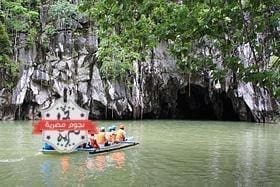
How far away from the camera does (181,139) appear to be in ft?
58.6

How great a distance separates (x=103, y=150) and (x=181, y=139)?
478 cm

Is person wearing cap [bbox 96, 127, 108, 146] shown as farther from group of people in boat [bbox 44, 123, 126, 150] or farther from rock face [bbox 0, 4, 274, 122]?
rock face [bbox 0, 4, 274, 122]

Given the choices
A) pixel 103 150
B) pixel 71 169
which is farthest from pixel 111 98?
pixel 71 169

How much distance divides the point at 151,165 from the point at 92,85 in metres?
16.8


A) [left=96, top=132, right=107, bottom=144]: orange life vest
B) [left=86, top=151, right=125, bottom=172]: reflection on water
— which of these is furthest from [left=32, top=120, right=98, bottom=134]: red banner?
[left=96, top=132, right=107, bottom=144]: orange life vest

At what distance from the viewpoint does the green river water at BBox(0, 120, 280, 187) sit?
9.71m

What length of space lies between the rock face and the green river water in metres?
10.5

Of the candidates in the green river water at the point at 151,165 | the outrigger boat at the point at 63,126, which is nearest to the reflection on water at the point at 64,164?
the green river water at the point at 151,165

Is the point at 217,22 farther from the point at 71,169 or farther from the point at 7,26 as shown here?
the point at 7,26

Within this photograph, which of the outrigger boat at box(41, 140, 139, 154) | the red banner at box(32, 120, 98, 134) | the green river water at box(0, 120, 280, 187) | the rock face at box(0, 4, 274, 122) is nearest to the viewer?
the green river water at box(0, 120, 280, 187)

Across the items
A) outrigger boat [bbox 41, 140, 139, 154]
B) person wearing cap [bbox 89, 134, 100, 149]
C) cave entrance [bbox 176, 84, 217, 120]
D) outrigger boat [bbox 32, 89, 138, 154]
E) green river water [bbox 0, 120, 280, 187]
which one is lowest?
green river water [bbox 0, 120, 280, 187]

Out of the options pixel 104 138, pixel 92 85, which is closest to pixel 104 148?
pixel 104 138

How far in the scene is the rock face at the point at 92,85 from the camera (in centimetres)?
2748

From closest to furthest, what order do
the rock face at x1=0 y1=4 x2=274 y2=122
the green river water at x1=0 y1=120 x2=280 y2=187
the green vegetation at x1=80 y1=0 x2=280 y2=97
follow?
the green vegetation at x1=80 y1=0 x2=280 y2=97 < the green river water at x1=0 y1=120 x2=280 y2=187 < the rock face at x1=0 y1=4 x2=274 y2=122
